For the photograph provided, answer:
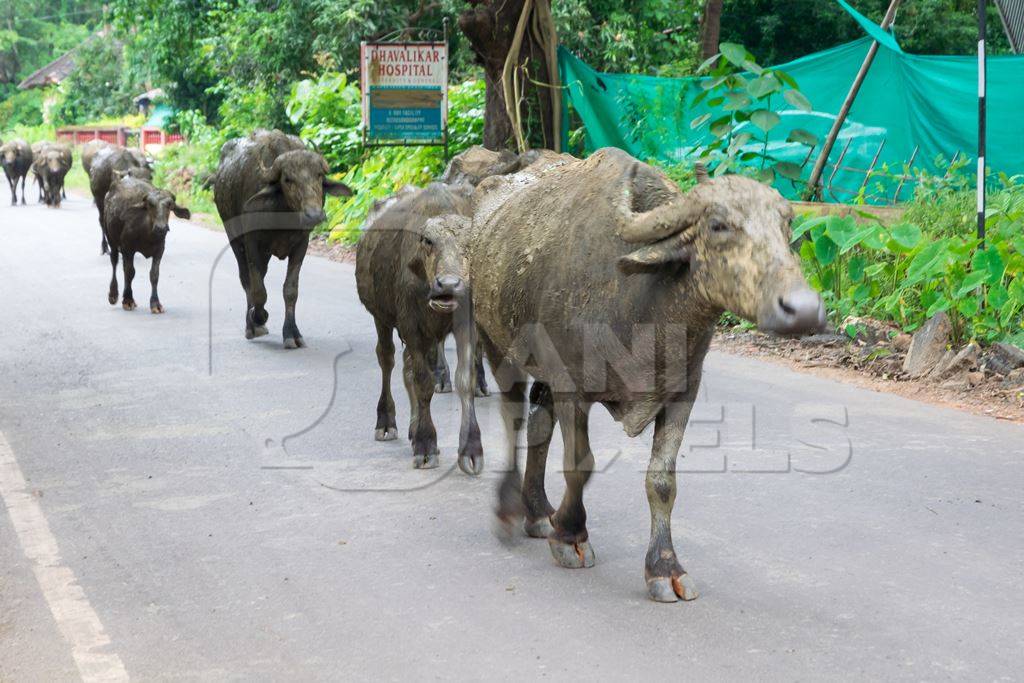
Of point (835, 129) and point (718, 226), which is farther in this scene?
point (835, 129)

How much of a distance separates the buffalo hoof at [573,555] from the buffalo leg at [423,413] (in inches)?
70.7

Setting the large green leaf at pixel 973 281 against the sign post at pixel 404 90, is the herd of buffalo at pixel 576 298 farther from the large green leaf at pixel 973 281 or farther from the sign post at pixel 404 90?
the sign post at pixel 404 90

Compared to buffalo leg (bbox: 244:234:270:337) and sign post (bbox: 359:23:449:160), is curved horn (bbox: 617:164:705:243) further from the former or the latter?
sign post (bbox: 359:23:449:160)

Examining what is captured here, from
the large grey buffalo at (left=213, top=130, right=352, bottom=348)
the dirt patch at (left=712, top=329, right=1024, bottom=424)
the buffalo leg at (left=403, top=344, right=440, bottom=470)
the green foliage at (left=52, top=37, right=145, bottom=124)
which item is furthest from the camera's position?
the green foliage at (left=52, top=37, right=145, bottom=124)

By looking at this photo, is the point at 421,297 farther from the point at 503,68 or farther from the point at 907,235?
the point at 503,68

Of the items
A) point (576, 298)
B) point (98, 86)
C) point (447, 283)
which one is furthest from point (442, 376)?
point (98, 86)

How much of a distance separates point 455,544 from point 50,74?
230ft

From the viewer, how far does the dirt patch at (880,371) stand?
8367mm

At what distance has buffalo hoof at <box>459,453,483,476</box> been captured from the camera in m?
6.84

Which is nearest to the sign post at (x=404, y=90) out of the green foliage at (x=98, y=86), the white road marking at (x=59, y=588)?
the white road marking at (x=59, y=588)

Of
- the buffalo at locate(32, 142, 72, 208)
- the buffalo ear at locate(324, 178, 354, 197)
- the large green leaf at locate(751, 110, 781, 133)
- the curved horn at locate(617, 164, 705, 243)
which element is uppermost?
the large green leaf at locate(751, 110, 781, 133)

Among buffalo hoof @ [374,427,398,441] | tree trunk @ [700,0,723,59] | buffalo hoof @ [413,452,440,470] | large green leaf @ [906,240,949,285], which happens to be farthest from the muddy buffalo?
tree trunk @ [700,0,723,59]

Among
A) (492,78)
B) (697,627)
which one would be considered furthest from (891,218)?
(697,627)

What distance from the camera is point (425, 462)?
7.00m
